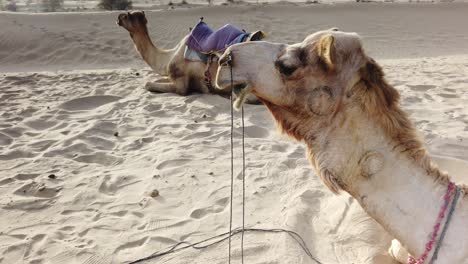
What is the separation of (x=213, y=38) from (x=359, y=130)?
4504 millimetres

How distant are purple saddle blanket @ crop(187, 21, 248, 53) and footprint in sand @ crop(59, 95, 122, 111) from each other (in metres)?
1.48

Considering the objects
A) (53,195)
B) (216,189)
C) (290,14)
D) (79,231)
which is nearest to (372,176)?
(216,189)

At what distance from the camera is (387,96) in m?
2.12

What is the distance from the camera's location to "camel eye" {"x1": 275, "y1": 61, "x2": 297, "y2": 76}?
2.12 meters

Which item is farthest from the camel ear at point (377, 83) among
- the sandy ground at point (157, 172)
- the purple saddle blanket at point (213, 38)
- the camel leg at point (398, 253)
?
the purple saddle blanket at point (213, 38)

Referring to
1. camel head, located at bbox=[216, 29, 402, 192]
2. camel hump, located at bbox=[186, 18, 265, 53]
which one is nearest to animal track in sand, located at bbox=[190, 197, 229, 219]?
camel head, located at bbox=[216, 29, 402, 192]

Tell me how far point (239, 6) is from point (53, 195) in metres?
14.4

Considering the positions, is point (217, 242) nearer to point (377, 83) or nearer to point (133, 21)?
point (377, 83)

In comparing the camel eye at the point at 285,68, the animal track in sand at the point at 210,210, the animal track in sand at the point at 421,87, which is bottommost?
the animal track in sand at the point at 210,210

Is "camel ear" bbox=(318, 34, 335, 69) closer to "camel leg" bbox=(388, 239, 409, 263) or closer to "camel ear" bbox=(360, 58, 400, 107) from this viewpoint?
"camel ear" bbox=(360, 58, 400, 107)

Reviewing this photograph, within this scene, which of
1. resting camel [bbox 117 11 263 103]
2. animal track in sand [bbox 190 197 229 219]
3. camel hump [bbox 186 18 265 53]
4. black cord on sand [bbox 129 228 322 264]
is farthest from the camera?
resting camel [bbox 117 11 263 103]

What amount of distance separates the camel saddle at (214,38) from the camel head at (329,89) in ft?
12.3

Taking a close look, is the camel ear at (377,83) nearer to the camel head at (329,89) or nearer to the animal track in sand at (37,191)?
the camel head at (329,89)

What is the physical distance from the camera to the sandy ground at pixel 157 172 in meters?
3.14
